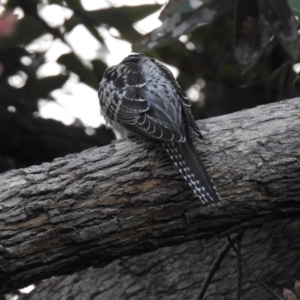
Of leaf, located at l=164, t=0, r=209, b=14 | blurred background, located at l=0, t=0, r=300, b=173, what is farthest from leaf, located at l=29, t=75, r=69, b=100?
leaf, located at l=164, t=0, r=209, b=14

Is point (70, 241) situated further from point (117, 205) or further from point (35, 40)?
point (35, 40)

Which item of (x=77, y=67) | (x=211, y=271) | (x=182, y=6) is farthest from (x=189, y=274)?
(x=77, y=67)

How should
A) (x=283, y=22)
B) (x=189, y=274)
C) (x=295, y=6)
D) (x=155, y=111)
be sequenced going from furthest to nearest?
1. (x=189, y=274)
2. (x=155, y=111)
3. (x=295, y=6)
4. (x=283, y=22)

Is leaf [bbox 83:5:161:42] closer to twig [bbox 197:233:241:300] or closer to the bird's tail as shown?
the bird's tail

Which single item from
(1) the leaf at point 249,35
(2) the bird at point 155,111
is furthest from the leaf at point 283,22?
(2) the bird at point 155,111

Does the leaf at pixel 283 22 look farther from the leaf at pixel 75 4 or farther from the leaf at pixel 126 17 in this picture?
the leaf at pixel 75 4

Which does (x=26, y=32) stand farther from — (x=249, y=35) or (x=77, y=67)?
(x=249, y=35)

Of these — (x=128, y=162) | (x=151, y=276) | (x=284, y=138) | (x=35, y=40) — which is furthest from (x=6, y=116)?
(x=284, y=138)
